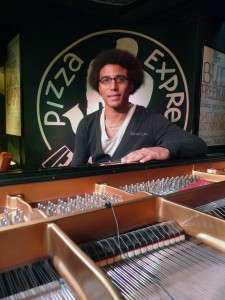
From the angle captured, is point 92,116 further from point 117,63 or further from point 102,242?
point 102,242

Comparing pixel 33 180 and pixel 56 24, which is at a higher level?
pixel 56 24

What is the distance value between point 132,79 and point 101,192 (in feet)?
10.5

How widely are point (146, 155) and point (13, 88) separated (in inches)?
131

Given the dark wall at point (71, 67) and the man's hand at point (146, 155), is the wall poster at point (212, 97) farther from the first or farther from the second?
the man's hand at point (146, 155)

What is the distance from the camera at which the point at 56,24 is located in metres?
4.18

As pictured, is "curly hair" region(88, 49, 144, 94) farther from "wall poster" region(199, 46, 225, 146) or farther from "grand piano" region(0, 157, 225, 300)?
"grand piano" region(0, 157, 225, 300)

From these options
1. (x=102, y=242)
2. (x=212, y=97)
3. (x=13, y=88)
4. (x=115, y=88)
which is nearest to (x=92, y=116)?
(x=115, y=88)

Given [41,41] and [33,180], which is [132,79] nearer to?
[41,41]

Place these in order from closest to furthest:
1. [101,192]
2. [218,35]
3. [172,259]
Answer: [172,259] < [101,192] < [218,35]

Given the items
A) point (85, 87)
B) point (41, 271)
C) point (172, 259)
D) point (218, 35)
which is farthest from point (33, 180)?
point (218, 35)

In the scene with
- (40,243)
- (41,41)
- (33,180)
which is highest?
(41,41)

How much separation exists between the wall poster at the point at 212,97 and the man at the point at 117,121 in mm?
1124

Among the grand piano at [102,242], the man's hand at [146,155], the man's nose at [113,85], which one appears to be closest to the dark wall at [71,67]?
the man's nose at [113,85]

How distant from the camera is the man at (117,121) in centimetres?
399
